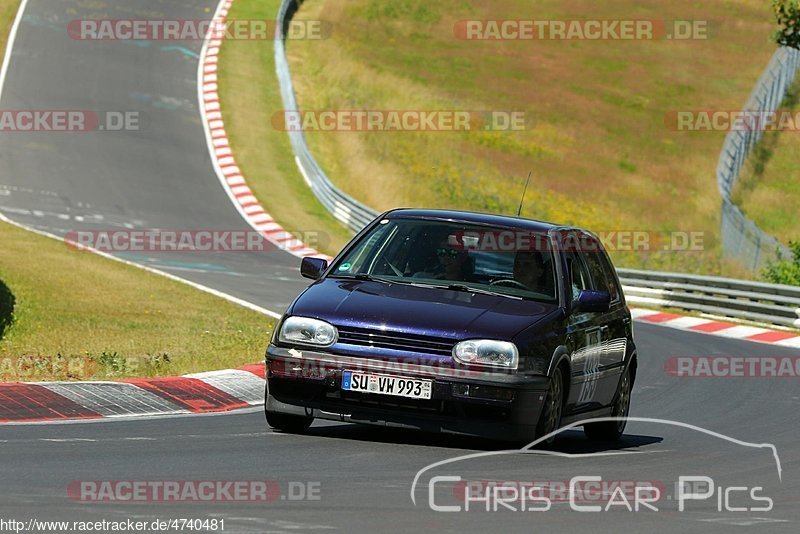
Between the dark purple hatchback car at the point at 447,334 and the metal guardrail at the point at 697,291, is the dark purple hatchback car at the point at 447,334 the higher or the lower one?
the higher one

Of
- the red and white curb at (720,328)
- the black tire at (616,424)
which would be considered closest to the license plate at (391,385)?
the black tire at (616,424)

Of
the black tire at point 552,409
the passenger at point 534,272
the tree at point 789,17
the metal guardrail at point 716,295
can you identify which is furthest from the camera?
the tree at point 789,17

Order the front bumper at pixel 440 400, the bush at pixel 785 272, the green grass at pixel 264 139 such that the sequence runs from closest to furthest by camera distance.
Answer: the front bumper at pixel 440 400 < the bush at pixel 785 272 < the green grass at pixel 264 139

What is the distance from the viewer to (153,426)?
32.4 feet

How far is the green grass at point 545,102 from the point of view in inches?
1587

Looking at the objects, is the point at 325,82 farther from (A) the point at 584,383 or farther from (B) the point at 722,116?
(A) the point at 584,383

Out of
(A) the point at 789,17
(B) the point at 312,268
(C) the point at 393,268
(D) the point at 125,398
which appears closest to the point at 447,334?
(C) the point at 393,268

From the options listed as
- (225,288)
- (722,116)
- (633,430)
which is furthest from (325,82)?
(633,430)

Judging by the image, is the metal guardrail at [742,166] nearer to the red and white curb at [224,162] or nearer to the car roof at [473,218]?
the red and white curb at [224,162]

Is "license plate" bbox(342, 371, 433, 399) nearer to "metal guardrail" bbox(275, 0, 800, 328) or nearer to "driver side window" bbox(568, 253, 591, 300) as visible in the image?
"driver side window" bbox(568, 253, 591, 300)

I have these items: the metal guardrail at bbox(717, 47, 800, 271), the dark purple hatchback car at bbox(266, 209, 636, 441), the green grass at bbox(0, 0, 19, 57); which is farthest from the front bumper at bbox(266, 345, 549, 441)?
the green grass at bbox(0, 0, 19, 57)

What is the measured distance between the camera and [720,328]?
78.7 ft

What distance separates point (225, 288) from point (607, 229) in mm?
18756

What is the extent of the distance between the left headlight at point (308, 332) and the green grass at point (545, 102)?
2412 centimetres
